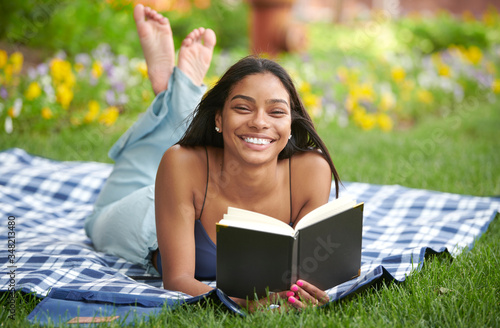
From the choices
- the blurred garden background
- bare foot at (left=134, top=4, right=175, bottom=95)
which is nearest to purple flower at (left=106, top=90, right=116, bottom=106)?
the blurred garden background

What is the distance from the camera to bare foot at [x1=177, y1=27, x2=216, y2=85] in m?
3.36

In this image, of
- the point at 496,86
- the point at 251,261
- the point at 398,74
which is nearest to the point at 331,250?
the point at 251,261

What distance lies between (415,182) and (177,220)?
2563 mm

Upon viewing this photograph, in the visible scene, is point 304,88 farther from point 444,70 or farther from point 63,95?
point 444,70

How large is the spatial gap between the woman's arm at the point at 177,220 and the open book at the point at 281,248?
0.24m

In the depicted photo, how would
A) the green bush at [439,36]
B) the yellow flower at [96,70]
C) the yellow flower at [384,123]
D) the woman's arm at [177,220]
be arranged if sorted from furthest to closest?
1. the green bush at [439,36]
2. the yellow flower at [384,123]
3. the yellow flower at [96,70]
4. the woman's arm at [177,220]

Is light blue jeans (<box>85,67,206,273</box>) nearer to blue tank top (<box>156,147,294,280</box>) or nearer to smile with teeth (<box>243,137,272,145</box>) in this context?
blue tank top (<box>156,147,294,280</box>)

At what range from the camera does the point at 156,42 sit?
11.4 feet

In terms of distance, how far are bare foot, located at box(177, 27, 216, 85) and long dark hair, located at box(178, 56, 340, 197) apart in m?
0.81

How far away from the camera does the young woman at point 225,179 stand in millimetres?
2371

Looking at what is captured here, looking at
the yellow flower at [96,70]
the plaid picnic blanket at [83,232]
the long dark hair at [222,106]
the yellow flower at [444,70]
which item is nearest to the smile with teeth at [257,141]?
the long dark hair at [222,106]

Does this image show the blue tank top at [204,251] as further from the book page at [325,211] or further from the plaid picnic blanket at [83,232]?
the book page at [325,211]

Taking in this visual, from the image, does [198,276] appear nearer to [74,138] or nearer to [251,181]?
[251,181]

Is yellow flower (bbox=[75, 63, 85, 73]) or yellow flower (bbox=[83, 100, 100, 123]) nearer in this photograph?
yellow flower (bbox=[83, 100, 100, 123])
